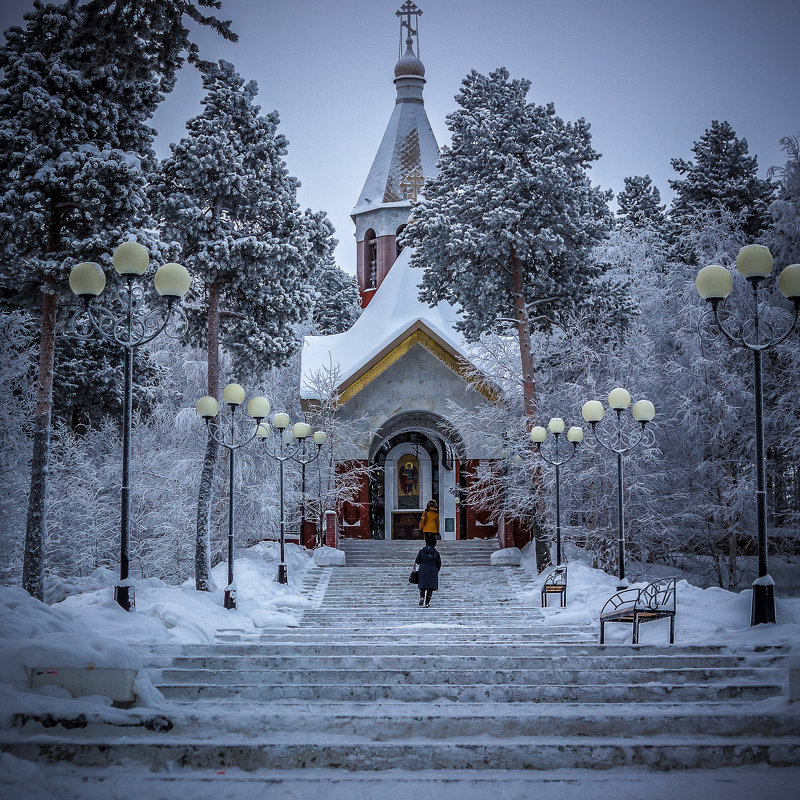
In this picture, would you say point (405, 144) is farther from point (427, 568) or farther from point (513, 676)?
point (513, 676)

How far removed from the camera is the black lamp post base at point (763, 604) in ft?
32.4

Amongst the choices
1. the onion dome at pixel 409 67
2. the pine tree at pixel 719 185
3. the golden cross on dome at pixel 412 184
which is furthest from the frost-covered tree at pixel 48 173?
the onion dome at pixel 409 67

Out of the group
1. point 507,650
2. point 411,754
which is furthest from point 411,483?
point 411,754

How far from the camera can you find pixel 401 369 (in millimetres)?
29203

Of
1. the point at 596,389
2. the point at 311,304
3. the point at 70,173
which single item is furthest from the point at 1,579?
the point at 596,389

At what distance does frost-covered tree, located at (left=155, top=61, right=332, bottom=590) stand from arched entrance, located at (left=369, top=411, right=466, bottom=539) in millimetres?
13564

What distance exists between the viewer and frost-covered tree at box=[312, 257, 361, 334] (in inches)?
1827

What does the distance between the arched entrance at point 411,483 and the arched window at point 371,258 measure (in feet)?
24.7

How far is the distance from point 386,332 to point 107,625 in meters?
21.1

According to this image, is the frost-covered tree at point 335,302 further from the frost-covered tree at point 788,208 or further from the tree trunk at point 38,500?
the tree trunk at point 38,500

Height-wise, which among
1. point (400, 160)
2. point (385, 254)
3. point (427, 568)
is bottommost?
point (427, 568)

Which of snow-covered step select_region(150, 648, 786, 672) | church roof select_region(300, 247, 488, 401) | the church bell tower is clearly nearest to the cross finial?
the church bell tower

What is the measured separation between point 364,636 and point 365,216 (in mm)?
27837

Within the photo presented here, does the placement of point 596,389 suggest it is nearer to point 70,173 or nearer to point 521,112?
point 521,112
